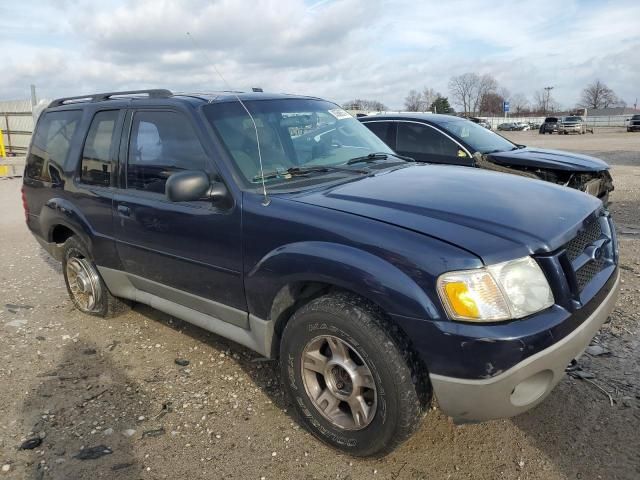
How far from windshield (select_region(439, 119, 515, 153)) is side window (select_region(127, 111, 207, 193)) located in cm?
495

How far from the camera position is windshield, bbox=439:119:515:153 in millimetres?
7418

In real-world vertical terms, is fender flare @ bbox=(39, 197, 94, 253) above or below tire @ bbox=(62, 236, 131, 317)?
above

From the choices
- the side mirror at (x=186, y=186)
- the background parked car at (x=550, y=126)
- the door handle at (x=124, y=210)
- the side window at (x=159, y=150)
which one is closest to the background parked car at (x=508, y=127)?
the background parked car at (x=550, y=126)

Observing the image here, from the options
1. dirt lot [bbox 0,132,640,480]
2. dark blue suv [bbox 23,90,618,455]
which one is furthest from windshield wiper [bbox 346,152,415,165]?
dirt lot [bbox 0,132,640,480]

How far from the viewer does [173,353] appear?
4105mm

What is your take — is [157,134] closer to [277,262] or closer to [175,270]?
[175,270]

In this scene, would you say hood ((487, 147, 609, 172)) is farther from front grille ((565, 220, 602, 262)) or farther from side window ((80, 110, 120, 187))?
side window ((80, 110, 120, 187))

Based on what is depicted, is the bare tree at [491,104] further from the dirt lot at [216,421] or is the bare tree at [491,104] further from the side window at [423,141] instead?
the dirt lot at [216,421]

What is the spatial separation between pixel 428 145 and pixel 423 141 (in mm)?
112

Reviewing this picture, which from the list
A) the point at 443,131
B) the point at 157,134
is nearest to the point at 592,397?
the point at 157,134

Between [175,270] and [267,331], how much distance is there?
90cm

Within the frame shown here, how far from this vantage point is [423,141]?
301 inches

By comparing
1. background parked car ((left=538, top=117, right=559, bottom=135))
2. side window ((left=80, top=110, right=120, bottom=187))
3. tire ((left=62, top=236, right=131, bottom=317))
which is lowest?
background parked car ((left=538, top=117, right=559, bottom=135))

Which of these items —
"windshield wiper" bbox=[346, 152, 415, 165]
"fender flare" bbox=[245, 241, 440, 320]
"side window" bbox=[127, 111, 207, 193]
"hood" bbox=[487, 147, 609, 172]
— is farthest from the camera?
"hood" bbox=[487, 147, 609, 172]
